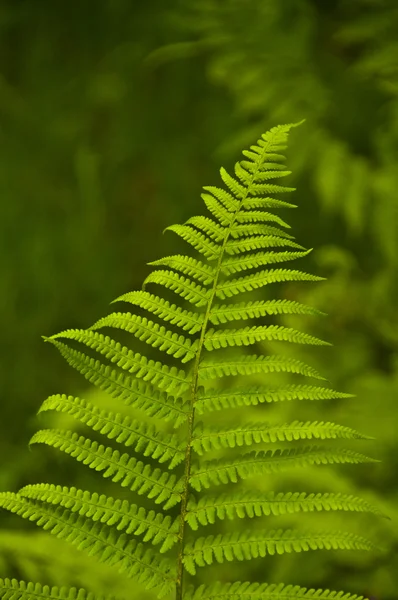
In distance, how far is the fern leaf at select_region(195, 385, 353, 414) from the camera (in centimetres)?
138

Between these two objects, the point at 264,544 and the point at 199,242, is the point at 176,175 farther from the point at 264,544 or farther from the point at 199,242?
the point at 264,544

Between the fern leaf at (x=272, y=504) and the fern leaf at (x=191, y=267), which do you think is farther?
the fern leaf at (x=191, y=267)

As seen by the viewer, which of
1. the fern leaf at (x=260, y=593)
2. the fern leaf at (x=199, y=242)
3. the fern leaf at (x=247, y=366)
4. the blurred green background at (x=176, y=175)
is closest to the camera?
the fern leaf at (x=260, y=593)

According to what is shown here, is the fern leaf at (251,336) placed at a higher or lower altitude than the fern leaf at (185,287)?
lower

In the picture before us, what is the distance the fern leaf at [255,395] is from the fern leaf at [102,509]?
25cm

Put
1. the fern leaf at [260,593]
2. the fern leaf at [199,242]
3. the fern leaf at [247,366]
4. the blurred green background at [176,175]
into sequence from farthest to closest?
1. the blurred green background at [176,175]
2. the fern leaf at [199,242]
3. the fern leaf at [247,366]
4. the fern leaf at [260,593]

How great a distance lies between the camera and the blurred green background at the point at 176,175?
2.48m

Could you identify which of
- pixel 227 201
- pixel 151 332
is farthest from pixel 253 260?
pixel 151 332

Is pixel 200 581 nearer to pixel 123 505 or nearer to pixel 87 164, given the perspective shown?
pixel 123 505

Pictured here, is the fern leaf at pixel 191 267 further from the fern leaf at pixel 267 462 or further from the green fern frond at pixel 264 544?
the green fern frond at pixel 264 544

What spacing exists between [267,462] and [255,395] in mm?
137

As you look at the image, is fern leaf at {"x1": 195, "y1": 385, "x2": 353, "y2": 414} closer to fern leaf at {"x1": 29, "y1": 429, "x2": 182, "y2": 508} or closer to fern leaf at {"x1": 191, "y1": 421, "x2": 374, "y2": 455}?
fern leaf at {"x1": 191, "y1": 421, "x2": 374, "y2": 455}

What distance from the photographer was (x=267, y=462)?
1.37 m

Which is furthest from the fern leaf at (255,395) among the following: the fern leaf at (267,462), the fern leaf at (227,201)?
the fern leaf at (227,201)
